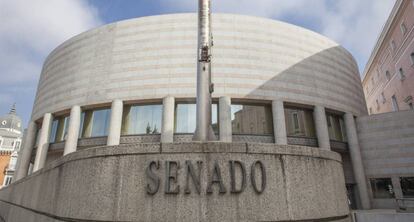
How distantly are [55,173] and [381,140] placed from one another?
26.8 m

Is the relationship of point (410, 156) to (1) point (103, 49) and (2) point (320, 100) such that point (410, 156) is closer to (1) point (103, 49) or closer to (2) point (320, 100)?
(2) point (320, 100)

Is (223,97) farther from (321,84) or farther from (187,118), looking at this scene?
(321,84)

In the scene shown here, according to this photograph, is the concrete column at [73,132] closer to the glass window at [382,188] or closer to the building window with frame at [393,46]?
the glass window at [382,188]

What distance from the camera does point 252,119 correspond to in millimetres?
21359

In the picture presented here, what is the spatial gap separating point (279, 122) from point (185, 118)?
803cm

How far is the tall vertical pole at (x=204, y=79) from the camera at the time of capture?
25.2ft

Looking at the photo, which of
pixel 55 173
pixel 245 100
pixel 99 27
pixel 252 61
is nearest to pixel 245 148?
pixel 55 173

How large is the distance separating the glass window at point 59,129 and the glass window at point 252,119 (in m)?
16.6

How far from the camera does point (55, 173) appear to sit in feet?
22.3

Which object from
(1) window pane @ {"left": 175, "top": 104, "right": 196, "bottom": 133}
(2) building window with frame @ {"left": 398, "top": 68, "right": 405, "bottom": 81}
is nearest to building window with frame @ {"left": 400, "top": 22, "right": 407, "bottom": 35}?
(2) building window with frame @ {"left": 398, "top": 68, "right": 405, "bottom": 81}

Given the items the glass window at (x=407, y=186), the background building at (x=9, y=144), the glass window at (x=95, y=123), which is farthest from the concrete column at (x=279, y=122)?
the background building at (x=9, y=144)

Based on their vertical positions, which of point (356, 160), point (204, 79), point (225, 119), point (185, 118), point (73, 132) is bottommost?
point (356, 160)

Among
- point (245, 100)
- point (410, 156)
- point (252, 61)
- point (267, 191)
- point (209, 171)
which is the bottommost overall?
point (267, 191)

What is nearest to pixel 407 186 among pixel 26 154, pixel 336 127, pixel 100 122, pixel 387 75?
pixel 336 127
